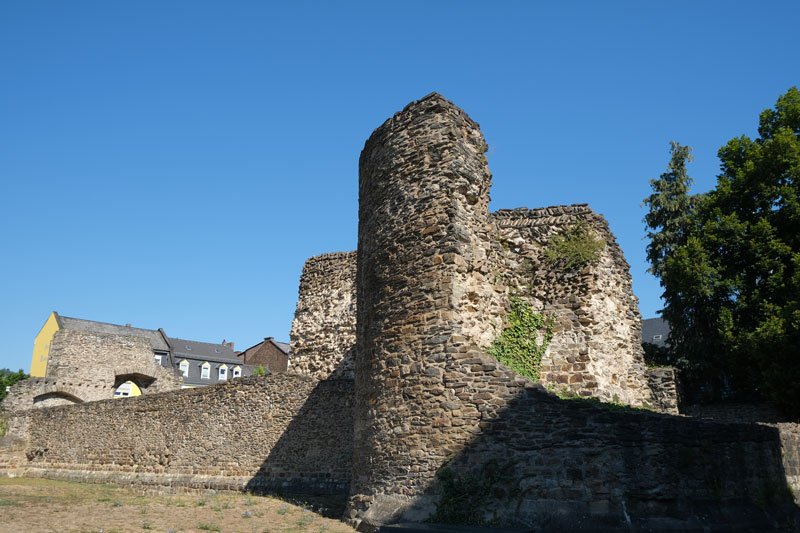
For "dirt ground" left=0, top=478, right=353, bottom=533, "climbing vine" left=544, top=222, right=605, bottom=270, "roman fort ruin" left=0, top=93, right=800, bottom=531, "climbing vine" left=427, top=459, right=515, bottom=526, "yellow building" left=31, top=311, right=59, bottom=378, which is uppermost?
"yellow building" left=31, top=311, right=59, bottom=378

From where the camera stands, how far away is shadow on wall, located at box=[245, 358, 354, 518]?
50.1 ft

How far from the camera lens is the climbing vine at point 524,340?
10.8m

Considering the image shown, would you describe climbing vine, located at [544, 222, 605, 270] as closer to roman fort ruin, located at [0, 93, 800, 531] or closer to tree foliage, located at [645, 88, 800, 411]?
roman fort ruin, located at [0, 93, 800, 531]

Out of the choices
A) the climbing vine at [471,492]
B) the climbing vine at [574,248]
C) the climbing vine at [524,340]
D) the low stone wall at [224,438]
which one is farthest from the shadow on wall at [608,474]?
the low stone wall at [224,438]

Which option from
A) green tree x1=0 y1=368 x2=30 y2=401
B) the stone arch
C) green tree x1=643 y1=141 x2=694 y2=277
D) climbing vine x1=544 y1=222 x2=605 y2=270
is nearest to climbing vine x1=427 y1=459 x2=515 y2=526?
climbing vine x1=544 y1=222 x2=605 y2=270

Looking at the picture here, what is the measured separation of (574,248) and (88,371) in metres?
26.6

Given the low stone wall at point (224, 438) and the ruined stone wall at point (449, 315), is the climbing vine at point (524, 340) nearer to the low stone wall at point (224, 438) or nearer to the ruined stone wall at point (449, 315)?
the ruined stone wall at point (449, 315)

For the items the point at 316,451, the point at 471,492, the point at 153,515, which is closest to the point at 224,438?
the point at 316,451

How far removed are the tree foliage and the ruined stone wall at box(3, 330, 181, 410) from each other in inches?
990

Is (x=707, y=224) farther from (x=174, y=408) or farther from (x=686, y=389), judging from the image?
(x=174, y=408)

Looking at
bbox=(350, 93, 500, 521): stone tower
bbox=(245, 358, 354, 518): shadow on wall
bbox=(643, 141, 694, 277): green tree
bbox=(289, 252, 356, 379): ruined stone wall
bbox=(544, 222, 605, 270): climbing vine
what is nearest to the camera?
bbox=(350, 93, 500, 521): stone tower

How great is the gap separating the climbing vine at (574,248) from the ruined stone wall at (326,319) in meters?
7.65

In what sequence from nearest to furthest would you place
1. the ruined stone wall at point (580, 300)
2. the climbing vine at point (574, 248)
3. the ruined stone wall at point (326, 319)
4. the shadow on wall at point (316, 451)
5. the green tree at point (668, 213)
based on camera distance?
1. the ruined stone wall at point (580, 300)
2. the climbing vine at point (574, 248)
3. the shadow on wall at point (316, 451)
4. the ruined stone wall at point (326, 319)
5. the green tree at point (668, 213)

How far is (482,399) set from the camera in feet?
30.4
